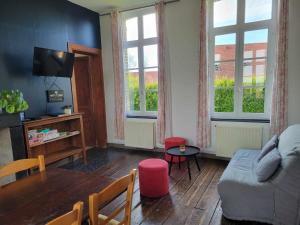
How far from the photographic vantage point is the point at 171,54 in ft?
13.6

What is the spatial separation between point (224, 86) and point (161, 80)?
3.89 ft

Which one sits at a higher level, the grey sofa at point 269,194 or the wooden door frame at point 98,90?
the wooden door frame at point 98,90

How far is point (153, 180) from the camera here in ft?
8.84

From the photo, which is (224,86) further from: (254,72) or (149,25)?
(149,25)

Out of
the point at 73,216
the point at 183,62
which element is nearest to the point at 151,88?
the point at 183,62

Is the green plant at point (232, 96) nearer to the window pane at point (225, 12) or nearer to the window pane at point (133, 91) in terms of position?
the window pane at point (225, 12)

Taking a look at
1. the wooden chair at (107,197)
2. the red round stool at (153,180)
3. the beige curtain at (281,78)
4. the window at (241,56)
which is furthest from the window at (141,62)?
the wooden chair at (107,197)

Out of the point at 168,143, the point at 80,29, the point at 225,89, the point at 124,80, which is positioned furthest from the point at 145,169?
the point at 80,29

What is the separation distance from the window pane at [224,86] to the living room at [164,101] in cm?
2

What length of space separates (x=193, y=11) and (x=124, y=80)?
1.95 m

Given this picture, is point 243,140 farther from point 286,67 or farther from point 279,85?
point 286,67

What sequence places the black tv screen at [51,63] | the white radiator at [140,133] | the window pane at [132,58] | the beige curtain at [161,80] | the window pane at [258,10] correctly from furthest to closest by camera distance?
the window pane at [132,58] → the white radiator at [140,133] → the beige curtain at [161,80] → the window pane at [258,10] → the black tv screen at [51,63]

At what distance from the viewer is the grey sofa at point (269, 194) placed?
1954mm

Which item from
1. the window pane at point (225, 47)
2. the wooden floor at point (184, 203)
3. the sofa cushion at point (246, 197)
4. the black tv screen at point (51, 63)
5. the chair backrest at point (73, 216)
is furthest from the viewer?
the window pane at point (225, 47)
